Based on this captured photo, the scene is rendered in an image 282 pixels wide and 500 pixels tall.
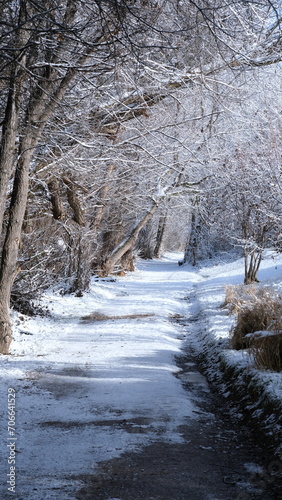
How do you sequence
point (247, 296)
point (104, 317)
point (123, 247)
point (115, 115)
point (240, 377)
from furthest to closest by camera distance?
point (123, 247) < point (104, 317) < point (247, 296) < point (115, 115) < point (240, 377)

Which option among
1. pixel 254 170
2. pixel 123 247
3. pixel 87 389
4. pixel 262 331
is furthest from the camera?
pixel 123 247

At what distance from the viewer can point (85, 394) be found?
5855 mm

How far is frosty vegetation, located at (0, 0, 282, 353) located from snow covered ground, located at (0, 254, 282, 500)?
1223 mm

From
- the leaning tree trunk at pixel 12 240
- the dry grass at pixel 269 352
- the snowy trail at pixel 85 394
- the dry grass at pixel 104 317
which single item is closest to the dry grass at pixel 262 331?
the dry grass at pixel 269 352

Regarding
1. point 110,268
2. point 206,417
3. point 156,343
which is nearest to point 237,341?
point 156,343

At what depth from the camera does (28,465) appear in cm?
377

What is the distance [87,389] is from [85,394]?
20 cm

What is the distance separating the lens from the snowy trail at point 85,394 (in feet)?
12.8

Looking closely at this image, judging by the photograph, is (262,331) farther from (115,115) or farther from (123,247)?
(123,247)

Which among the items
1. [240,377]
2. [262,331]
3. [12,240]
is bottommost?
[240,377]

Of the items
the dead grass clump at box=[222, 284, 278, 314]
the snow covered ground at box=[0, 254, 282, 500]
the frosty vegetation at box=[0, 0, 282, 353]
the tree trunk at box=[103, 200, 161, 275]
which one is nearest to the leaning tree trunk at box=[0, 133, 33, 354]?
the frosty vegetation at box=[0, 0, 282, 353]

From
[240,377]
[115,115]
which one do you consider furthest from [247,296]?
[115,115]

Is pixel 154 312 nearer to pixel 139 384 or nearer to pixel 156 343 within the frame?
pixel 156 343

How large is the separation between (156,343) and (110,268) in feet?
44.3
